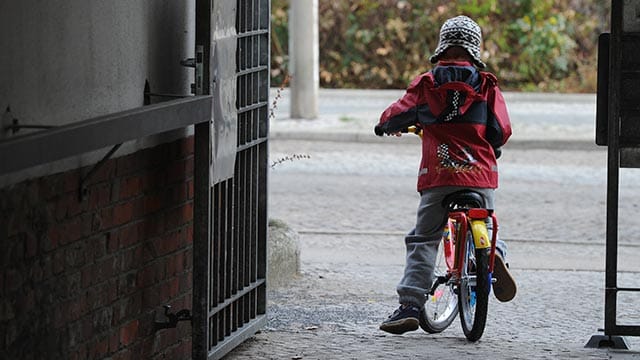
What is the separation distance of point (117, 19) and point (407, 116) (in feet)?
7.52

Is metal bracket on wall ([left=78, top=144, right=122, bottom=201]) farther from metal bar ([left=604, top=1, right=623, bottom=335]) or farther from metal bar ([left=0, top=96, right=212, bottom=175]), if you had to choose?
metal bar ([left=604, top=1, right=623, bottom=335])

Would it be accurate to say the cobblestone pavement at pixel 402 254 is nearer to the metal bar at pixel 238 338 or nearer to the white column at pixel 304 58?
the metal bar at pixel 238 338

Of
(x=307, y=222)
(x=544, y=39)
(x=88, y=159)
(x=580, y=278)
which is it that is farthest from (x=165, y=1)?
(x=544, y=39)

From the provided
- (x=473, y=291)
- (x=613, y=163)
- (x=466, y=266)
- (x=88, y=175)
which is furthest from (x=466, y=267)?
(x=88, y=175)

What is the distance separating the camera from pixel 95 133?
4109mm

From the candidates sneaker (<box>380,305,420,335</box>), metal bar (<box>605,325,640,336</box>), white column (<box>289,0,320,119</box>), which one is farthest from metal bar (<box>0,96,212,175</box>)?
white column (<box>289,0,320,119</box>)

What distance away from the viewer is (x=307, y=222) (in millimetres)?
11516

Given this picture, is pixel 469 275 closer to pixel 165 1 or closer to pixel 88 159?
pixel 165 1

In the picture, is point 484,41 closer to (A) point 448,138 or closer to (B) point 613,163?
(A) point 448,138

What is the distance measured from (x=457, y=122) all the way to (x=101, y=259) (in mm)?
2448

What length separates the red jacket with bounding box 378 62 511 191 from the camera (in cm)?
673

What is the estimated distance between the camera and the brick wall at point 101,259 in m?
4.08

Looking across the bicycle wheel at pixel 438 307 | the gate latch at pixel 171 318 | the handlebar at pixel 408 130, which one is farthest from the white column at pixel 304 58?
the gate latch at pixel 171 318

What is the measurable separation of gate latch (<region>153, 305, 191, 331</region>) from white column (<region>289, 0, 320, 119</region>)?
41.1 ft
